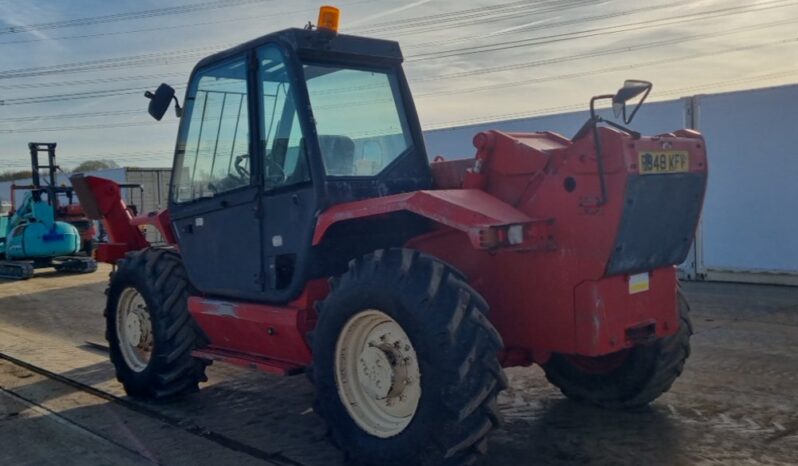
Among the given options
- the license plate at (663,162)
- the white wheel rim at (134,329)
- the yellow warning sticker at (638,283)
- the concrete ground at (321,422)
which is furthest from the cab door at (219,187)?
the license plate at (663,162)

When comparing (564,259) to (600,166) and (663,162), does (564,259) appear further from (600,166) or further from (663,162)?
(663,162)

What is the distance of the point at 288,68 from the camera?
5047 millimetres

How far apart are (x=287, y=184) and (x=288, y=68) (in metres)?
Result: 0.73

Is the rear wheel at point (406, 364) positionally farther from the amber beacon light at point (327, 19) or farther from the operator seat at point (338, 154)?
the amber beacon light at point (327, 19)

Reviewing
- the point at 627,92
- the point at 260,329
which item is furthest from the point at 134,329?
the point at 627,92

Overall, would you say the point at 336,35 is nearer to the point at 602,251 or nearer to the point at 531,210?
the point at 531,210

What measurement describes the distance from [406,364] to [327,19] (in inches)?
91.2

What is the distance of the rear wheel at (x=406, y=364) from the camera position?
384 centimetres

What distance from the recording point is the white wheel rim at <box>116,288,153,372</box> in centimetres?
632

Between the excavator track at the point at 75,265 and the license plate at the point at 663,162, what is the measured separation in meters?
16.3

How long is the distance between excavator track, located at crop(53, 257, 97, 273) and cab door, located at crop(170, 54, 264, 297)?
13.3 meters

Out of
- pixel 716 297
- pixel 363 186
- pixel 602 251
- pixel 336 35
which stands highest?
pixel 336 35

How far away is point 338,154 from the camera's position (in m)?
5.07

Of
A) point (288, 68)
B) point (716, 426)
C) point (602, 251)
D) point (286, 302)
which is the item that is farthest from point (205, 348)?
point (716, 426)
